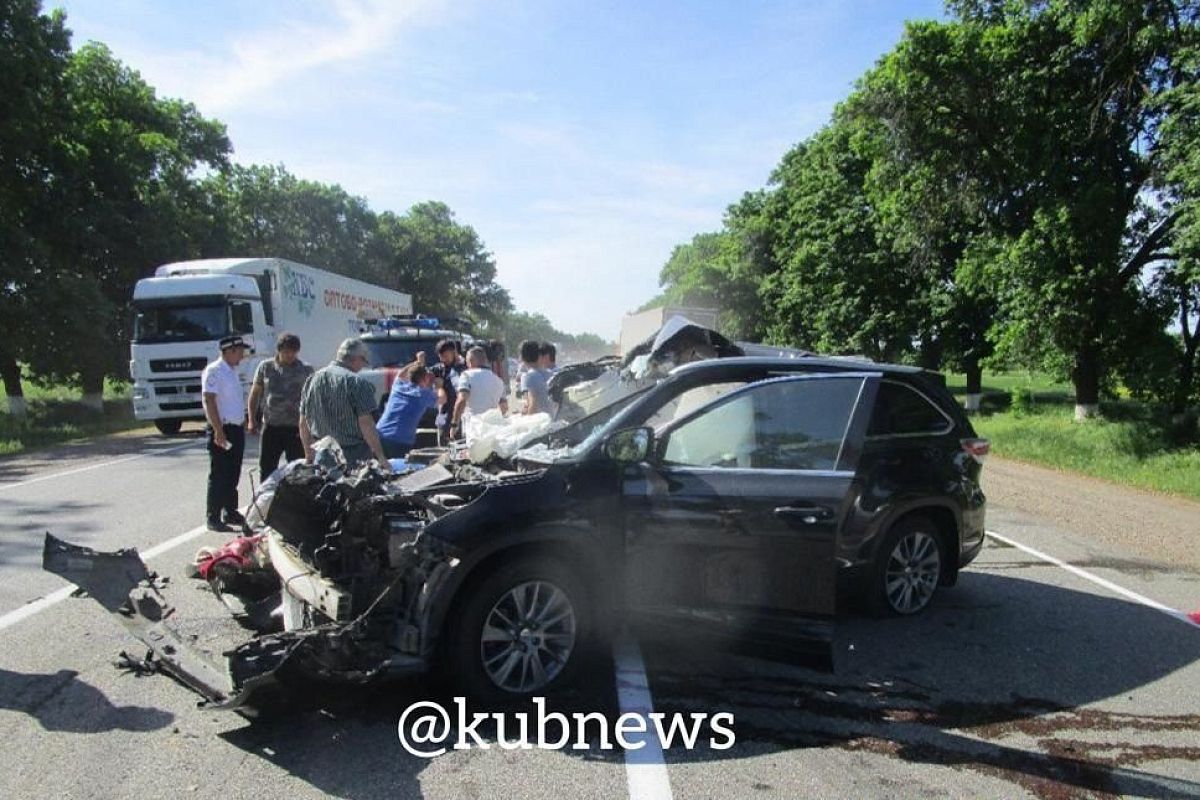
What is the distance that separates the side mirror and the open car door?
8 centimetres

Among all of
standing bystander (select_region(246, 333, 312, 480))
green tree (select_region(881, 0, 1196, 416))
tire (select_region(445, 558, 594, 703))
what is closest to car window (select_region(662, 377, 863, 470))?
tire (select_region(445, 558, 594, 703))

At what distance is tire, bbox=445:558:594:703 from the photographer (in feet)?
12.5

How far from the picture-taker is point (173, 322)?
1673 cm

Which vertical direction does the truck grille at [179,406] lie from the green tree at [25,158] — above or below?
below

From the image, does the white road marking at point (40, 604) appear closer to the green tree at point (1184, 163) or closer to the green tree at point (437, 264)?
the green tree at point (1184, 163)

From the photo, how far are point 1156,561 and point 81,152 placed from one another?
25.9 meters

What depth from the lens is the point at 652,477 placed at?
4293 millimetres

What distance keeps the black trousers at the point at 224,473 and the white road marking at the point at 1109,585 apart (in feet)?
25.2

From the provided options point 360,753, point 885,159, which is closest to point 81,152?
point 885,159

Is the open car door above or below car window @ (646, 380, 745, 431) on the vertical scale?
below

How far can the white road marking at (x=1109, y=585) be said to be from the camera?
600cm

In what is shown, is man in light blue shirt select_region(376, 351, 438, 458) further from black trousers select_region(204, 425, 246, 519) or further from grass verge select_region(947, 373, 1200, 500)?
grass verge select_region(947, 373, 1200, 500)

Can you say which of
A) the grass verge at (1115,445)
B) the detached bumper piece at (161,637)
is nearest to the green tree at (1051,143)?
the grass verge at (1115,445)

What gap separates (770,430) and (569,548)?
142cm
